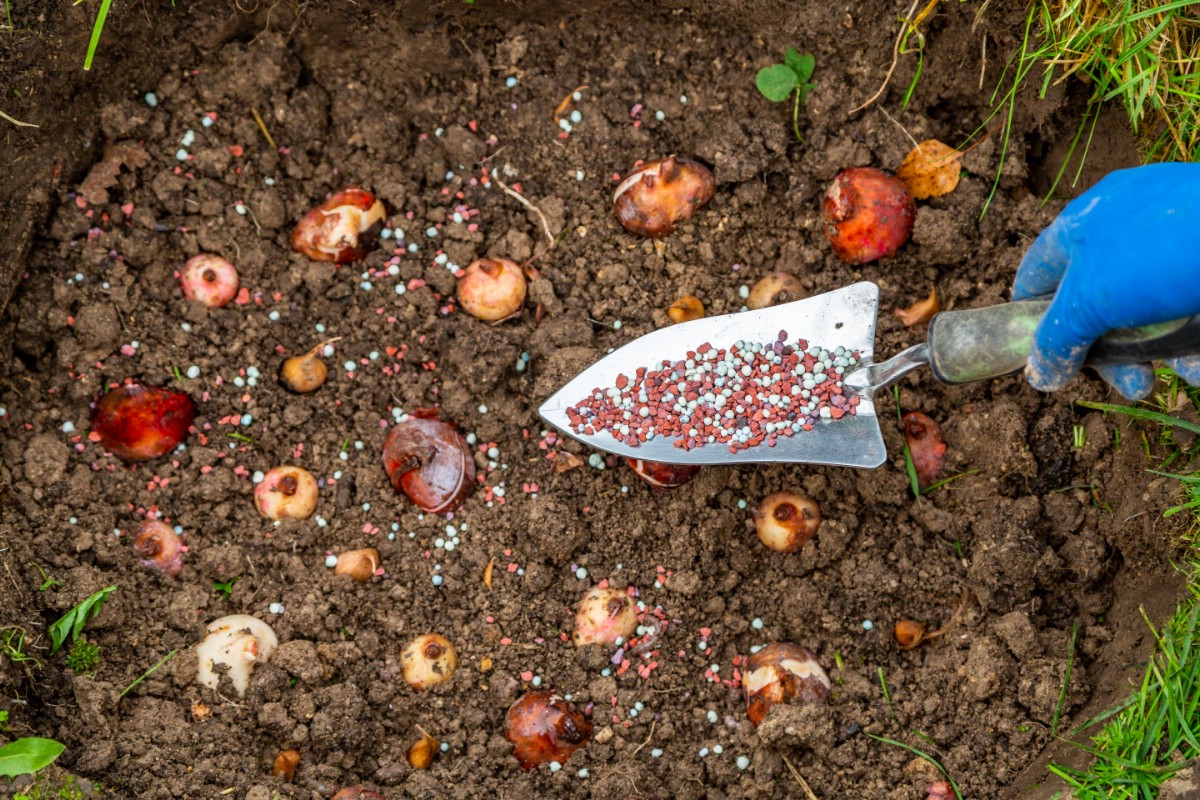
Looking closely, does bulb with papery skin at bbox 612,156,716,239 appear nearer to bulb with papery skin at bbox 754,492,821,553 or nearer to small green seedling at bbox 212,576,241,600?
bulb with papery skin at bbox 754,492,821,553

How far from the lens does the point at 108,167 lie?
2.86 m

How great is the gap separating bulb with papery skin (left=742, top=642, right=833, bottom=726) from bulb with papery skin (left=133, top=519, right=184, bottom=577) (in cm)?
166

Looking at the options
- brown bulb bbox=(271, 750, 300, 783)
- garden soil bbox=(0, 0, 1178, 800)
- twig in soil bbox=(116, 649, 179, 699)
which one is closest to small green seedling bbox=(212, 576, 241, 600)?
garden soil bbox=(0, 0, 1178, 800)

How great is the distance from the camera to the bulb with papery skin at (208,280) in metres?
2.88

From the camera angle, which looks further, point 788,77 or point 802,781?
point 788,77

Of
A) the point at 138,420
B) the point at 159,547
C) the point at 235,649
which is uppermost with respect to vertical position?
the point at 138,420

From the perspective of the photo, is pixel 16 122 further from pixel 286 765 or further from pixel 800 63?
pixel 800 63

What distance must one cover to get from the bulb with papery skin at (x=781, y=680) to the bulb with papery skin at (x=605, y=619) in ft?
1.19

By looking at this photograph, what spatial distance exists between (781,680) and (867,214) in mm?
1336

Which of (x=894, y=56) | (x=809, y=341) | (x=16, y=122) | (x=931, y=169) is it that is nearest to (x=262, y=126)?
(x=16, y=122)

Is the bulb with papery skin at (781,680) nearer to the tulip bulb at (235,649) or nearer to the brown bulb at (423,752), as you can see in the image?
the brown bulb at (423,752)

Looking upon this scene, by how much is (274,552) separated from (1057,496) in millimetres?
2252

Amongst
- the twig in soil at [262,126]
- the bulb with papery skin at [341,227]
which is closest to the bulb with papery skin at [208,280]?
the bulb with papery skin at [341,227]

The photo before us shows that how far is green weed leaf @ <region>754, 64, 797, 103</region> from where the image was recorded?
115 inches
